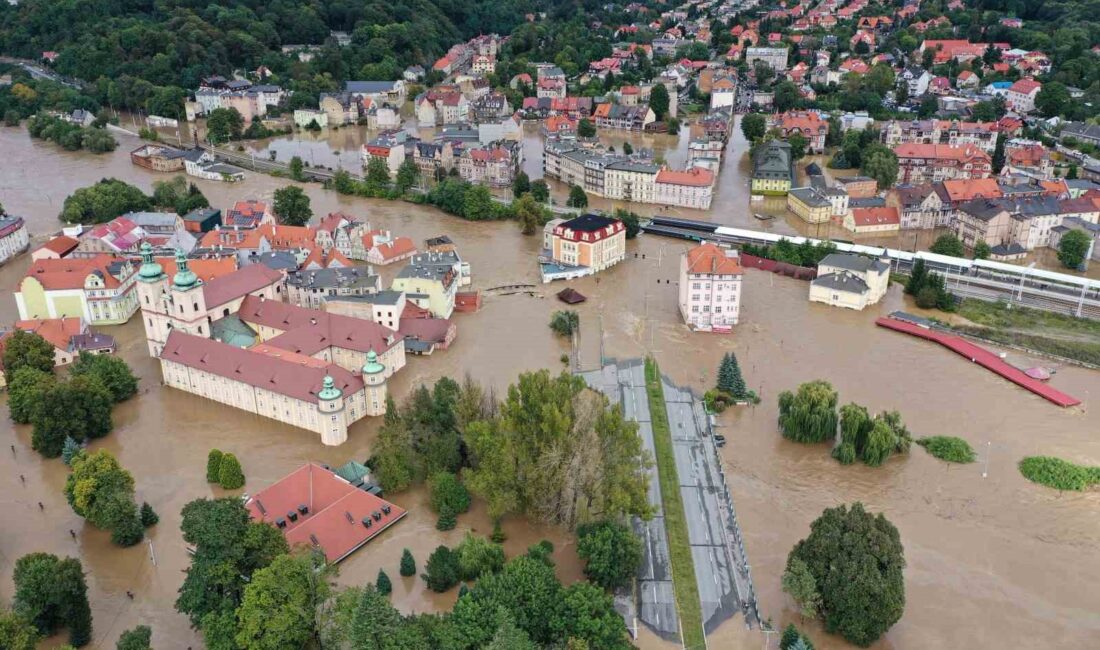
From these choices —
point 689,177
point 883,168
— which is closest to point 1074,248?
point 883,168

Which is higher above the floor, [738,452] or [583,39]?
[583,39]

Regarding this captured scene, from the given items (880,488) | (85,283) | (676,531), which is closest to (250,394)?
(85,283)

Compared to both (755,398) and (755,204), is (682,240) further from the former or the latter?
(755,398)

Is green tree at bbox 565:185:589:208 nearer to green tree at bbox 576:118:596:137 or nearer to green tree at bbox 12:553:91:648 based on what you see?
green tree at bbox 576:118:596:137

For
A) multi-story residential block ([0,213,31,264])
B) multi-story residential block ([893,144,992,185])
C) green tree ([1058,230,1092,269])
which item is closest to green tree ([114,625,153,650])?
multi-story residential block ([0,213,31,264])

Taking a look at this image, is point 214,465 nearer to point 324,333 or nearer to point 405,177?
point 324,333
